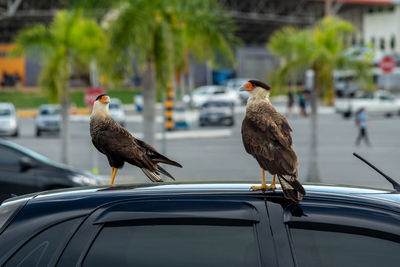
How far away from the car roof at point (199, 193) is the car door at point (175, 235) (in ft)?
0.31

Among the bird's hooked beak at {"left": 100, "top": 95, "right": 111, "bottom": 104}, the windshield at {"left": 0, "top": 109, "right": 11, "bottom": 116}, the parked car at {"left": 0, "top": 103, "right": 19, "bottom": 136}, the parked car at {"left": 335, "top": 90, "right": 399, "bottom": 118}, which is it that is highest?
the bird's hooked beak at {"left": 100, "top": 95, "right": 111, "bottom": 104}

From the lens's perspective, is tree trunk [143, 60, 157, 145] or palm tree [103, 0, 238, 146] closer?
palm tree [103, 0, 238, 146]

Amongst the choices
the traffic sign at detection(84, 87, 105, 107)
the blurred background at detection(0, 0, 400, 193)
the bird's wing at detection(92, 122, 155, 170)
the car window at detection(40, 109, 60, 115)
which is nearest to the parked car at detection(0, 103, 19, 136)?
the car window at detection(40, 109, 60, 115)

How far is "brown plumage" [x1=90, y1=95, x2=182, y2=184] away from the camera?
13.2 ft

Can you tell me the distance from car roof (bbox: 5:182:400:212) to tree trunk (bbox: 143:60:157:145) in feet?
40.9

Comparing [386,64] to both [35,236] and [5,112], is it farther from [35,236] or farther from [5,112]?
[35,236]

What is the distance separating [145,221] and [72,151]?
23.6 meters

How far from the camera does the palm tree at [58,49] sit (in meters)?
18.7

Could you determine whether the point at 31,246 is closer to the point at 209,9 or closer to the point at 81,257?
the point at 81,257

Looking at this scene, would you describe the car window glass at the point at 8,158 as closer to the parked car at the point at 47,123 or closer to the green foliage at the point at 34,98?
the parked car at the point at 47,123

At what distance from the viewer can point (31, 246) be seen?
305cm

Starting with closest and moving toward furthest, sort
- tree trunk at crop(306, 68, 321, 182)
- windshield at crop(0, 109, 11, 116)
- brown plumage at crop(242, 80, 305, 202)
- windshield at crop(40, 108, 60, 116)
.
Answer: brown plumage at crop(242, 80, 305, 202) < tree trunk at crop(306, 68, 321, 182) < windshield at crop(0, 109, 11, 116) < windshield at crop(40, 108, 60, 116)

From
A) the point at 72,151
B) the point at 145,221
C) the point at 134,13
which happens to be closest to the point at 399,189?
the point at 145,221

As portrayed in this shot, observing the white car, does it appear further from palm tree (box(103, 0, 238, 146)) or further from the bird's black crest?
the bird's black crest
